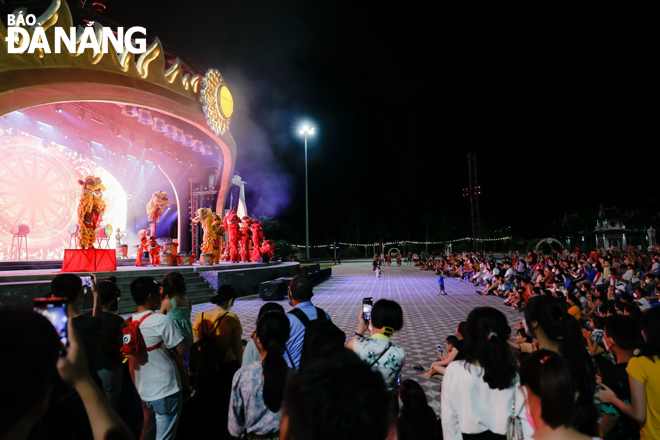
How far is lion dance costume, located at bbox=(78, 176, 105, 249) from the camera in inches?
527

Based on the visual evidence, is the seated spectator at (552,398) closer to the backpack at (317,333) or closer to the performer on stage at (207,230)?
the backpack at (317,333)

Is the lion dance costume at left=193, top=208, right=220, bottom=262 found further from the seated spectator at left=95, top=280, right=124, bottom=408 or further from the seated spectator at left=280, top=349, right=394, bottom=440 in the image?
the seated spectator at left=280, top=349, right=394, bottom=440

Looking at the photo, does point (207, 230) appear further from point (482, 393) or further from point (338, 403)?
point (338, 403)

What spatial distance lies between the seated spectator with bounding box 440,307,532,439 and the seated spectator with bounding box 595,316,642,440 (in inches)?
35.5

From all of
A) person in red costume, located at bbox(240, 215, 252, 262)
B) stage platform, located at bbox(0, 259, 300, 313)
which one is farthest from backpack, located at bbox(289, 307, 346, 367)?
person in red costume, located at bbox(240, 215, 252, 262)

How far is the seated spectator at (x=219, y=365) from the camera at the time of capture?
3.46 m

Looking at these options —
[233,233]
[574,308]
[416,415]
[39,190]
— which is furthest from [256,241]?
[416,415]

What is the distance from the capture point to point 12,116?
50.6 ft

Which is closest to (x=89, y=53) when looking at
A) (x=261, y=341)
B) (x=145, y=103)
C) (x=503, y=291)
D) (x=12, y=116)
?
(x=145, y=103)

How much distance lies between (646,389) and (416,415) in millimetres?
1579

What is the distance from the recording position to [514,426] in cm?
200

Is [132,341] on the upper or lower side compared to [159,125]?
lower

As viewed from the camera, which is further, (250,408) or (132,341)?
(132,341)

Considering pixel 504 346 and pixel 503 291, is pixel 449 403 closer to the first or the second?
pixel 504 346
